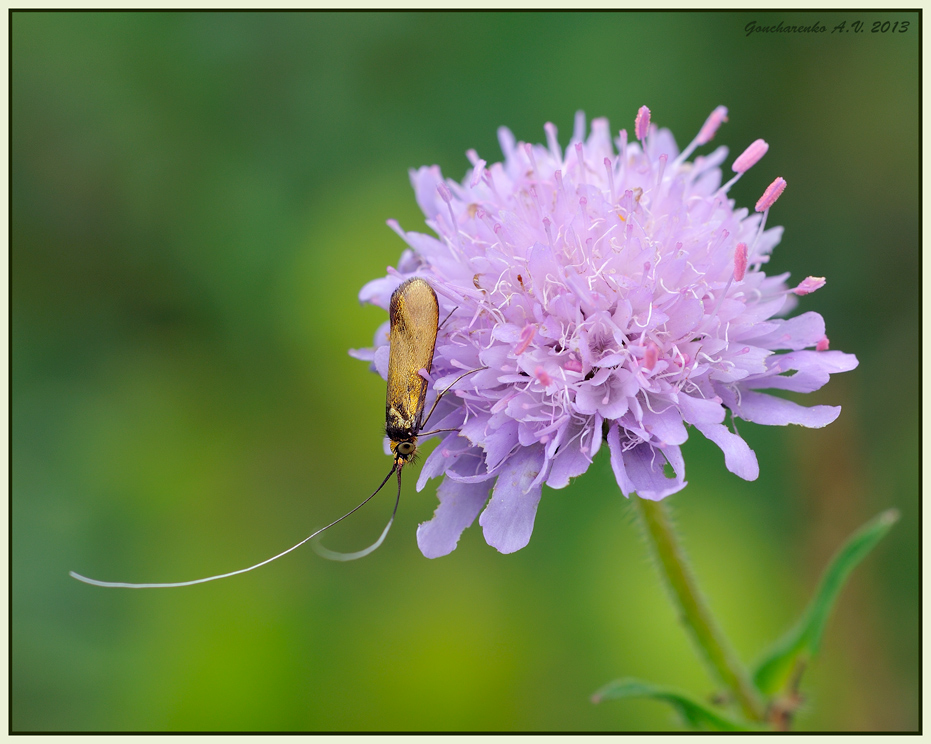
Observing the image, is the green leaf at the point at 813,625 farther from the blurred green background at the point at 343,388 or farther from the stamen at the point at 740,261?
the stamen at the point at 740,261

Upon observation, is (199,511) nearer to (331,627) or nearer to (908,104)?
(331,627)

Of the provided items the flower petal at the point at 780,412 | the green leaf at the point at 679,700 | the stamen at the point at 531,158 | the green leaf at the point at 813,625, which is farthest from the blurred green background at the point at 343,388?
the stamen at the point at 531,158

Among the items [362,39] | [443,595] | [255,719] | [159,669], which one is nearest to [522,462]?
[443,595]

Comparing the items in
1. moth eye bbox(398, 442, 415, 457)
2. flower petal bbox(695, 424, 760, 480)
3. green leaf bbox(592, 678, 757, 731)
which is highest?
moth eye bbox(398, 442, 415, 457)

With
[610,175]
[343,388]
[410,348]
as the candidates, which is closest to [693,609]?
[410,348]

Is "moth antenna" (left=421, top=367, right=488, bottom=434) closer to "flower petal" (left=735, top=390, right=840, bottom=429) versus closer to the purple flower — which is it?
the purple flower

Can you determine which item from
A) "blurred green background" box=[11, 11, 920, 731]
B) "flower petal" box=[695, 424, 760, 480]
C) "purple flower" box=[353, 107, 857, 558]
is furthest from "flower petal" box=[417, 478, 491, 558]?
"blurred green background" box=[11, 11, 920, 731]
